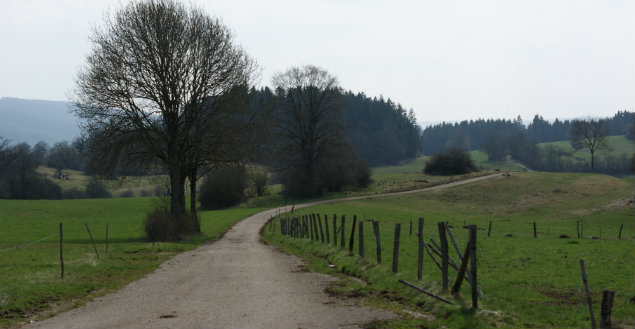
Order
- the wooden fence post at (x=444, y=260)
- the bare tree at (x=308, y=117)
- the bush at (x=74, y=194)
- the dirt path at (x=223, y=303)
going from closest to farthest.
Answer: the dirt path at (x=223, y=303), the wooden fence post at (x=444, y=260), the bare tree at (x=308, y=117), the bush at (x=74, y=194)

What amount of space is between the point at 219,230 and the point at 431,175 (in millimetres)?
65677

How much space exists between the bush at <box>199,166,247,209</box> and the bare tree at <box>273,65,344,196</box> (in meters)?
9.66

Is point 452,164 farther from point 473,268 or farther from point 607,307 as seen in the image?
point 607,307

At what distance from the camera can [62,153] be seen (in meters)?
159

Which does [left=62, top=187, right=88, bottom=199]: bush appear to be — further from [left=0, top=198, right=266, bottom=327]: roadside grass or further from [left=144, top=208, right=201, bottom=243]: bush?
[left=144, top=208, right=201, bottom=243]: bush

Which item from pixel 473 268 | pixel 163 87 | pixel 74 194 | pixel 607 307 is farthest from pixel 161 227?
pixel 74 194

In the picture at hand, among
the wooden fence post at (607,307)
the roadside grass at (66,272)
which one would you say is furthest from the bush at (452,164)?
the wooden fence post at (607,307)

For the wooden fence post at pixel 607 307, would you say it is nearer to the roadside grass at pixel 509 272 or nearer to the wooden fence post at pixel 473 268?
the roadside grass at pixel 509 272

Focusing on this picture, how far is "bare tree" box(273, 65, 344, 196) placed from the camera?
7306 centimetres

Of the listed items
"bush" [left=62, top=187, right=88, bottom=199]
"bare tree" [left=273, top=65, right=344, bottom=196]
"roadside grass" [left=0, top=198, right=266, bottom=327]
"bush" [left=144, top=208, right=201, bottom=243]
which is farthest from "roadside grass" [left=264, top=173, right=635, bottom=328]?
"bush" [left=62, top=187, right=88, bottom=199]

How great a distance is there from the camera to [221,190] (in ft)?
256

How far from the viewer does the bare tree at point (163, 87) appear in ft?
99.0

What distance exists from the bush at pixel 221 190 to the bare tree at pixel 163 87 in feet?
139

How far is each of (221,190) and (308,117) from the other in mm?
18321
